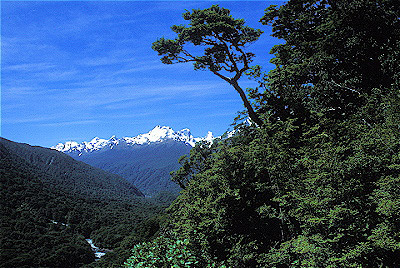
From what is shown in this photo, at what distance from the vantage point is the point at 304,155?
8.88 meters

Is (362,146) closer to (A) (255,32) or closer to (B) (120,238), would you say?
(A) (255,32)

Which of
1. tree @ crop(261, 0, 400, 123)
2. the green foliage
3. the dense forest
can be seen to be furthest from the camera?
tree @ crop(261, 0, 400, 123)

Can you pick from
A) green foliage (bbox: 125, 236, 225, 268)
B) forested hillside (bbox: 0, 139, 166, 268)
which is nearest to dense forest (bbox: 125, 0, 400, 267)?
green foliage (bbox: 125, 236, 225, 268)

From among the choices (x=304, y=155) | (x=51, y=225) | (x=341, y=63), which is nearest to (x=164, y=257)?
(x=304, y=155)

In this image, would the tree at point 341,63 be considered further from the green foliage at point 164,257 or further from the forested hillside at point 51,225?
the forested hillside at point 51,225

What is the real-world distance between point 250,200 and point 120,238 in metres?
112

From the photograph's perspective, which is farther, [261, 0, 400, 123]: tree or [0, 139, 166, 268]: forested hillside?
[0, 139, 166, 268]: forested hillside

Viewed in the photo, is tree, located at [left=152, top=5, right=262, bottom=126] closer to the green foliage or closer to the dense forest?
the dense forest

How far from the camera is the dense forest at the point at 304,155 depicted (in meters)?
7.14

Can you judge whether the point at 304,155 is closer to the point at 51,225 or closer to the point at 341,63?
the point at 341,63

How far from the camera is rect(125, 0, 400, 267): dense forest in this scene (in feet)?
23.4

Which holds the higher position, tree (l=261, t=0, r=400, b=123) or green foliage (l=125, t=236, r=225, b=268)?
tree (l=261, t=0, r=400, b=123)

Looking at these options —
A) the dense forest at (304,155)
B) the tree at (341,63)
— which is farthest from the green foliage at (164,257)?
the tree at (341,63)

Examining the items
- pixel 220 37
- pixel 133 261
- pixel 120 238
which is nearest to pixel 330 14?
pixel 220 37
